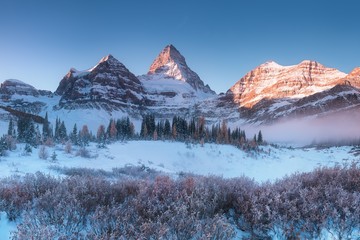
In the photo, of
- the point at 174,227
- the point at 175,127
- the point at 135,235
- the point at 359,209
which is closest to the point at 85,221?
the point at 135,235

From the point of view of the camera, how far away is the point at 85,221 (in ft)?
17.1

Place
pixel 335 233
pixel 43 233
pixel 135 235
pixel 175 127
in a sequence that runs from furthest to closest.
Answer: pixel 175 127 → pixel 335 233 → pixel 135 235 → pixel 43 233

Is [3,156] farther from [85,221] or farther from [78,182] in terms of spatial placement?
[85,221]

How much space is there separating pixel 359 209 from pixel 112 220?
4522 millimetres

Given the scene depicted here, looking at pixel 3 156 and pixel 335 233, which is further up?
pixel 335 233

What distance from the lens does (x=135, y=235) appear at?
439 centimetres

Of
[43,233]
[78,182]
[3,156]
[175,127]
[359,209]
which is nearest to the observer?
[43,233]

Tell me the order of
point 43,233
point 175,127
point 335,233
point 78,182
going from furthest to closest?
point 175,127, point 78,182, point 335,233, point 43,233

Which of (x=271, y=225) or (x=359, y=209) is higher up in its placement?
(x=359, y=209)

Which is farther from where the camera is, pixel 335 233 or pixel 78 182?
pixel 78 182

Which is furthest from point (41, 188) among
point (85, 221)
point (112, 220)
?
point (112, 220)

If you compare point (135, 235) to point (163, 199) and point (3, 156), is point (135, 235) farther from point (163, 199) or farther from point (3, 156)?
point (3, 156)

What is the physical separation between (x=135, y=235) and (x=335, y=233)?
11.3 feet

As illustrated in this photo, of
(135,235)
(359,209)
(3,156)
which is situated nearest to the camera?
(135,235)
